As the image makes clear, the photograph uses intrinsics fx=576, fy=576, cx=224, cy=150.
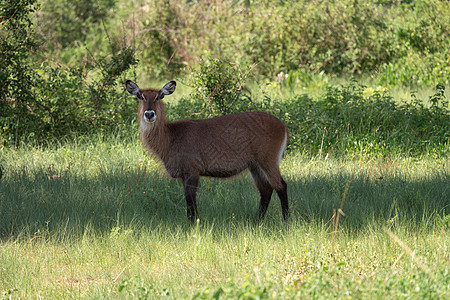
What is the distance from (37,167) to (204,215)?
2427mm

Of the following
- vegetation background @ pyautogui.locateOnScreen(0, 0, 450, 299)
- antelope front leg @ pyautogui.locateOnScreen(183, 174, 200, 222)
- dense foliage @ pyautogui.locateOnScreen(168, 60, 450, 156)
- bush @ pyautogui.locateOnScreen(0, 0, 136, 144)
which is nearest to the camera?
vegetation background @ pyautogui.locateOnScreen(0, 0, 450, 299)

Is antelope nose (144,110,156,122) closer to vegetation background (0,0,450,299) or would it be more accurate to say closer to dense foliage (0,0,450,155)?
vegetation background (0,0,450,299)

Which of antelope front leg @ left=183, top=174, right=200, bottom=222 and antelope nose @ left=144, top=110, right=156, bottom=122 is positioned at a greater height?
antelope nose @ left=144, top=110, right=156, bottom=122

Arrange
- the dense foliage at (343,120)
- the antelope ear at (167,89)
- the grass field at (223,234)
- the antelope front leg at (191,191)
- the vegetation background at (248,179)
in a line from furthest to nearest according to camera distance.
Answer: the dense foliage at (343,120), the antelope ear at (167,89), the antelope front leg at (191,191), the vegetation background at (248,179), the grass field at (223,234)

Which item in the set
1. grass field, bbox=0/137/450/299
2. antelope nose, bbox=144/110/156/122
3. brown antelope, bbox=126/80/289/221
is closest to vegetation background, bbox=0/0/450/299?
grass field, bbox=0/137/450/299

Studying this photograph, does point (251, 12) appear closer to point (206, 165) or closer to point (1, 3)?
point (1, 3)

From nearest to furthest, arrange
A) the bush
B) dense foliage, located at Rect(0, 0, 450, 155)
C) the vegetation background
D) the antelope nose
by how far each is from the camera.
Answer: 1. the vegetation background
2. the antelope nose
3. dense foliage, located at Rect(0, 0, 450, 155)
4. the bush

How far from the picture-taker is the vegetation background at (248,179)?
3.72 meters

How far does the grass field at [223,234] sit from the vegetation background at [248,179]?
2 cm

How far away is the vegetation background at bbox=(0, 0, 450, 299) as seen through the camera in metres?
3.72

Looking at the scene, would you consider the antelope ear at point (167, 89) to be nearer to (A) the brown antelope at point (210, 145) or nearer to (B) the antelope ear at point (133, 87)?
(A) the brown antelope at point (210, 145)

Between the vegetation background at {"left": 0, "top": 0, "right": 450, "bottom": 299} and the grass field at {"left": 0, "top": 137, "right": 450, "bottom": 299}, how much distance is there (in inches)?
0.7

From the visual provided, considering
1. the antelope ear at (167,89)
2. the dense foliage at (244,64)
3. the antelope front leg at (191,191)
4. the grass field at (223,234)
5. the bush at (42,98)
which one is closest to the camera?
the grass field at (223,234)

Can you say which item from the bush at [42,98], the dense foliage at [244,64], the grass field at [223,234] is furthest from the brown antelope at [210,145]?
the bush at [42,98]
